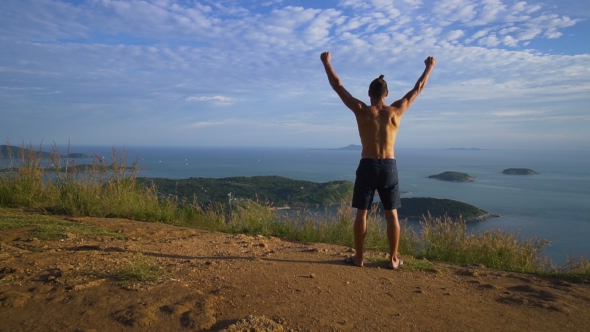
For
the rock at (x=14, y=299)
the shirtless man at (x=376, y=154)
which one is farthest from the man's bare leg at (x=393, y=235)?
the rock at (x=14, y=299)

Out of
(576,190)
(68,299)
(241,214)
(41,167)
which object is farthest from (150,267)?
(576,190)

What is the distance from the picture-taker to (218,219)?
23.2 ft

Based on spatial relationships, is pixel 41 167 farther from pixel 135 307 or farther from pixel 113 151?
pixel 135 307

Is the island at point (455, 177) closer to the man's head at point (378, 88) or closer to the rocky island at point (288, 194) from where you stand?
the rocky island at point (288, 194)

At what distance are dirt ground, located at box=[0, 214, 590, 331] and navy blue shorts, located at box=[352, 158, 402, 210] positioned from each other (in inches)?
26.0

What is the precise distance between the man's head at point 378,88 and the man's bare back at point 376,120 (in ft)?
0.06

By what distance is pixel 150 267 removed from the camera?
3.46m

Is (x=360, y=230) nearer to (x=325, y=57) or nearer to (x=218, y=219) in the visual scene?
(x=325, y=57)

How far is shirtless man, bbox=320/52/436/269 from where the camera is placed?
3879 mm

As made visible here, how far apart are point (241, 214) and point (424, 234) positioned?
2908 millimetres

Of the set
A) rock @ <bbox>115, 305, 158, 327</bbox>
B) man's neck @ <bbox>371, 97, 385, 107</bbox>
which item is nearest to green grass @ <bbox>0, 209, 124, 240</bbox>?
rock @ <bbox>115, 305, 158, 327</bbox>

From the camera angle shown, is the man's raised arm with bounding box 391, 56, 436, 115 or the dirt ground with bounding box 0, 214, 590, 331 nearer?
the dirt ground with bounding box 0, 214, 590, 331

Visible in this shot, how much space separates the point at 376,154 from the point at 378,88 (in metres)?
0.65

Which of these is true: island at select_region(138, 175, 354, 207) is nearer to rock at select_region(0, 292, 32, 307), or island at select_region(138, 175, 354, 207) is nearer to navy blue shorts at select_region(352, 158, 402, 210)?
navy blue shorts at select_region(352, 158, 402, 210)
